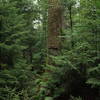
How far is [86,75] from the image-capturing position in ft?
15.1

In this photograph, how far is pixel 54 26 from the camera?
5.62 metres

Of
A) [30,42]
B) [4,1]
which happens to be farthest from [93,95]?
Result: [30,42]

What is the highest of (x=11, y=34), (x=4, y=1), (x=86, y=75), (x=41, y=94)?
(x=4, y=1)

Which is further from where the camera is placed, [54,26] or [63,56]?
[54,26]

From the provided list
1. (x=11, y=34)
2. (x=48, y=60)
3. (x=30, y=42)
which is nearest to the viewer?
(x=48, y=60)

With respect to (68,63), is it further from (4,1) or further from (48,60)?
(4,1)

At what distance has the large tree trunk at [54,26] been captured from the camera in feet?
18.2

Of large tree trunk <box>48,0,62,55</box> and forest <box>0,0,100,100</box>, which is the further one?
large tree trunk <box>48,0,62,55</box>

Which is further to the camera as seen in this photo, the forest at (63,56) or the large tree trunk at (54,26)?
the large tree trunk at (54,26)

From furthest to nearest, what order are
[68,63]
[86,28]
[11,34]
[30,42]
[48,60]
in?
[30,42] → [11,34] → [48,60] → [86,28] → [68,63]

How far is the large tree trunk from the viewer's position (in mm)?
5539

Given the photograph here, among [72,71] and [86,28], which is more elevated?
[86,28]

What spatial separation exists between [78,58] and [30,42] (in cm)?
870

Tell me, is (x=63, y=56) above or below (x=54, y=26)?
below
